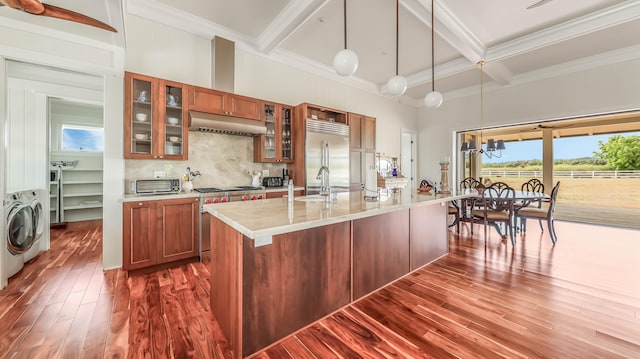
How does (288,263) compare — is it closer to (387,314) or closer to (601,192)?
(387,314)

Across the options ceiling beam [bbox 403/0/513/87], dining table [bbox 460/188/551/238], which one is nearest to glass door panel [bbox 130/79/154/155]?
ceiling beam [bbox 403/0/513/87]

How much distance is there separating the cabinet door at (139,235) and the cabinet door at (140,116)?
2.28 feet

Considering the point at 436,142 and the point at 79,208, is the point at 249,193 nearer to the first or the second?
the point at 79,208

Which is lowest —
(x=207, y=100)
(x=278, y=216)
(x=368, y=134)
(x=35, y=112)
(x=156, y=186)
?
(x=278, y=216)

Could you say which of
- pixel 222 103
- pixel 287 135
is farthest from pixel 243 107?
pixel 287 135

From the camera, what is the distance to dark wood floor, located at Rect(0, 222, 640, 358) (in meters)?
1.58

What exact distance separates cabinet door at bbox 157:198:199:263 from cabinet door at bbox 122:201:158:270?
0.08 metres

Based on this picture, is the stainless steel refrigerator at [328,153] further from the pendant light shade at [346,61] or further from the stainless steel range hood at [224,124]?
the pendant light shade at [346,61]

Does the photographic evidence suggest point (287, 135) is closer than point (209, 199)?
No

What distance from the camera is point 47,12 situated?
175 centimetres

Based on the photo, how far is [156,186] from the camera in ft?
10.1

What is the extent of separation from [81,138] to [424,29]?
7.17 m

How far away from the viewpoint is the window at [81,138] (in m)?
5.18

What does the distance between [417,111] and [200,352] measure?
7308mm
